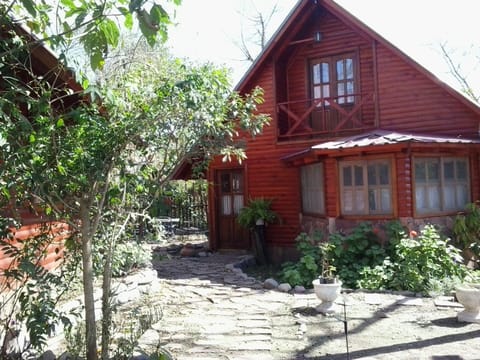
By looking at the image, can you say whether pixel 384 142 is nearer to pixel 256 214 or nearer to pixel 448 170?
pixel 448 170

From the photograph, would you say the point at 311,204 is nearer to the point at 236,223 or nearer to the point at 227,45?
the point at 236,223

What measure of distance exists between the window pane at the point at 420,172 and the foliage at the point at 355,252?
1.36 meters

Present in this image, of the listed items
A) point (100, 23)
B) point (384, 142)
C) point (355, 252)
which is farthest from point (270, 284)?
point (100, 23)

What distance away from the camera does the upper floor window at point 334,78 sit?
36.6ft

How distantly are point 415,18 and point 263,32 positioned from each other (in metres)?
7.57

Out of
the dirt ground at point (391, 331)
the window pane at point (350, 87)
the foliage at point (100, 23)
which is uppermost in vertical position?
the window pane at point (350, 87)

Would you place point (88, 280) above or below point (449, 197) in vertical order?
below

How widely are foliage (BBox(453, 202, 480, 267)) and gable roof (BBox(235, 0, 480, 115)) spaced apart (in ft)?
7.72

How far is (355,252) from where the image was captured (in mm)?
8805

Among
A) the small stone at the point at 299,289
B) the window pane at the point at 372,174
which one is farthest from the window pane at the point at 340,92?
the small stone at the point at 299,289

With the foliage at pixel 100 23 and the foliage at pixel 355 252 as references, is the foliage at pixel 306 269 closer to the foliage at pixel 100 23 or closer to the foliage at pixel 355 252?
the foliage at pixel 355 252

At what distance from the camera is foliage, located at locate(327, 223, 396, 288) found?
8.38 meters

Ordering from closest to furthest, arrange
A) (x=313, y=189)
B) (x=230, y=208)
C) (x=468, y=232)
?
(x=468, y=232)
(x=313, y=189)
(x=230, y=208)

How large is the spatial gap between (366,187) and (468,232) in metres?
2.15
